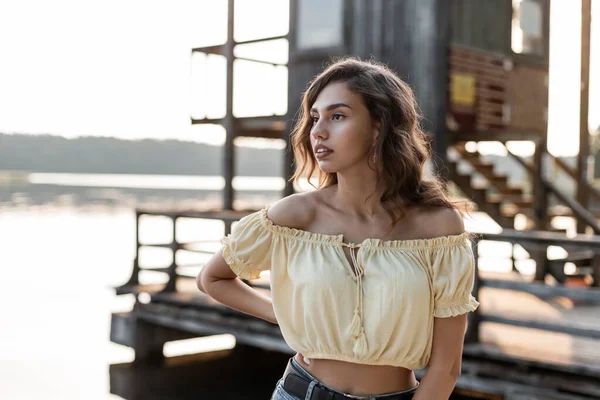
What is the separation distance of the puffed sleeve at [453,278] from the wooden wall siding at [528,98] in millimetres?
9187

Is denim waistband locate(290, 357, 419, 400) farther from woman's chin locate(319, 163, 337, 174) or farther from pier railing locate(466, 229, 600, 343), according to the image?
pier railing locate(466, 229, 600, 343)

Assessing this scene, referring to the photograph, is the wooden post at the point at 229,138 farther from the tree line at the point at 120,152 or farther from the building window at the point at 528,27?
the tree line at the point at 120,152

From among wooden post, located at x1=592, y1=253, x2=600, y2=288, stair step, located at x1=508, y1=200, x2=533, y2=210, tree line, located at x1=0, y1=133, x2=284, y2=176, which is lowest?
wooden post, located at x1=592, y1=253, x2=600, y2=288

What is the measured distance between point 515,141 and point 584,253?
87.4 inches

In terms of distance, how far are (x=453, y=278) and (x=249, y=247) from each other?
605mm

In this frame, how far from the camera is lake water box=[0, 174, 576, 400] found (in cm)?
962

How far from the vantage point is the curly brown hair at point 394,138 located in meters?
2.33

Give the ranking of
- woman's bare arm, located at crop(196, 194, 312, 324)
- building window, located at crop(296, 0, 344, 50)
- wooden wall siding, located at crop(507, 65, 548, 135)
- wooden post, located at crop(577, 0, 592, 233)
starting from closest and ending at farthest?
woman's bare arm, located at crop(196, 194, 312, 324)
building window, located at crop(296, 0, 344, 50)
wooden post, located at crop(577, 0, 592, 233)
wooden wall siding, located at crop(507, 65, 548, 135)

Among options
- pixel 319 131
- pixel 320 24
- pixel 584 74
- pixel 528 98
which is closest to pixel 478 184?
pixel 528 98

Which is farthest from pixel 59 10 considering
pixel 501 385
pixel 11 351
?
pixel 501 385

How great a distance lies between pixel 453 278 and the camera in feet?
7.45

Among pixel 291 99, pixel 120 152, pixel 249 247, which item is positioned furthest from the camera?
pixel 120 152

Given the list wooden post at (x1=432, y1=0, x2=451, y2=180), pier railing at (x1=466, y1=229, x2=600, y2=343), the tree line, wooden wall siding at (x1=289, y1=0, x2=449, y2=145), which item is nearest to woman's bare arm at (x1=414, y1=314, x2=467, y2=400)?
pier railing at (x1=466, y1=229, x2=600, y2=343)

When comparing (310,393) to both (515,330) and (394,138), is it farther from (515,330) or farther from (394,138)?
(515,330)
